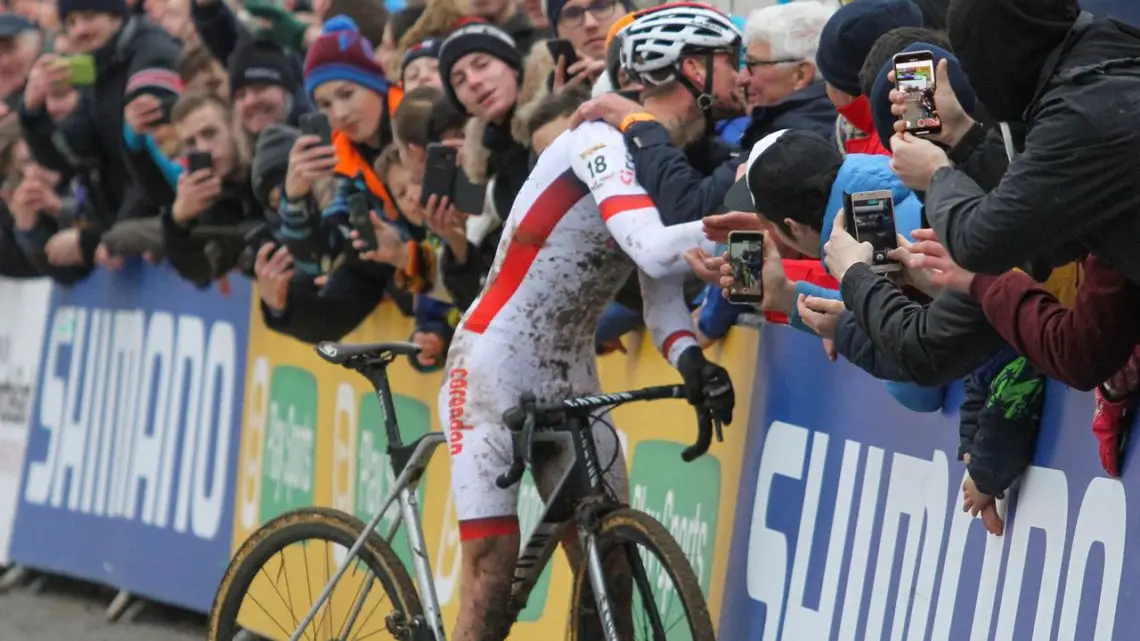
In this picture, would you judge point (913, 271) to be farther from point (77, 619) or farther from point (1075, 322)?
point (77, 619)

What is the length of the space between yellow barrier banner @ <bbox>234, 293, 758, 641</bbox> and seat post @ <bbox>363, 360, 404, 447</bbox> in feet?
0.88

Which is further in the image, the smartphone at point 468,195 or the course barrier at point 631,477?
the smartphone at point 468,195

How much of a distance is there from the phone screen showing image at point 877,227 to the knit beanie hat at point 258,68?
18.6 feet

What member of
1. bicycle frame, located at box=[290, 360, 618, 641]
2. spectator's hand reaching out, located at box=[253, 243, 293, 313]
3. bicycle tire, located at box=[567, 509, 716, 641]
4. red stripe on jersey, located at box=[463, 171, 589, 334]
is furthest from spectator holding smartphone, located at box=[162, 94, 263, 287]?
bicycle tire, located at box=[567, 509, 716, 641]

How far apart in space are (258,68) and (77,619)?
9.45 ft

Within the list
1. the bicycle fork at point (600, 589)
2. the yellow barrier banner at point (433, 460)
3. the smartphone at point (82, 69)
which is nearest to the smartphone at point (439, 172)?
the yellow barrier banner at point (433, 460)

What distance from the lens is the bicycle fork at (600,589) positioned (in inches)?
213

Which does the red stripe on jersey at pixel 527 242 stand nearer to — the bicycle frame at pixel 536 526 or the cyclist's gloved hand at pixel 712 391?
the bicycle frame at pixel 536 526

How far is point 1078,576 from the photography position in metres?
4.50

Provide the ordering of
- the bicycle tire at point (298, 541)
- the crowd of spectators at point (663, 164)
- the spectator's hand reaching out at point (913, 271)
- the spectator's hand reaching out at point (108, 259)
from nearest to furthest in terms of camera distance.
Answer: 1. the crowd of spectators at point (663, 164)
2. the spectator's hand reaching out at point (913, 271)
3. the bicycle tire at point (298, 541)
4. the spectator's hand reaching out at point (108, 259)

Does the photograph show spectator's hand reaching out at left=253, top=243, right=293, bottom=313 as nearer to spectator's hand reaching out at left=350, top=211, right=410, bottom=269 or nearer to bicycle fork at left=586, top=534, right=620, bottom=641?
spectator's hand reaching out at left=350, top=211, right=410, bottom=269

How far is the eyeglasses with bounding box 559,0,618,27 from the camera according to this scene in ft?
24.4

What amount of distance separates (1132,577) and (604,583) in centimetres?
161

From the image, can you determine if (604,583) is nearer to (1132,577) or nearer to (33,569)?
(1132,577)
